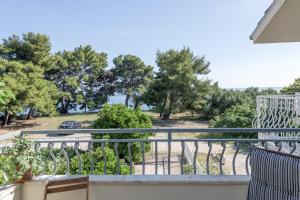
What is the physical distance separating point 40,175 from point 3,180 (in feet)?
1.27

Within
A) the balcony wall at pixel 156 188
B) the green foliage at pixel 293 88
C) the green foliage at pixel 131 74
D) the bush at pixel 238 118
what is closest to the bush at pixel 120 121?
the balcony wall at pixel 156 188

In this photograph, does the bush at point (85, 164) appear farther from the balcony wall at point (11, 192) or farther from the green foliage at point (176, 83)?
the green foliage at point (176, 83)

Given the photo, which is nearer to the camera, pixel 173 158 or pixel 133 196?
pixel 133 196

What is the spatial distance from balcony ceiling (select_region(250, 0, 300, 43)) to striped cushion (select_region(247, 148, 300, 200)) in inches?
45.1

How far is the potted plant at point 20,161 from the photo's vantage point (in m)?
2.74

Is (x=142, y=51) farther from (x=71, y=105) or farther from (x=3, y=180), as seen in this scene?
(x=3, y=180)

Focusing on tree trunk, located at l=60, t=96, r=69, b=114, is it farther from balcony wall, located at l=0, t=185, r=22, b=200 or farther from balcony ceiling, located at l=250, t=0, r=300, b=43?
balcony ceiling, located at l=250, t=0, r=300, b=43

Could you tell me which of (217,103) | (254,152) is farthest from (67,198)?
(217,103)

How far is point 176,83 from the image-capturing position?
2203 cm

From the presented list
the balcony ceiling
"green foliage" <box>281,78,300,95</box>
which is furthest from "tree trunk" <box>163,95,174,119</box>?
the balcony ceiling

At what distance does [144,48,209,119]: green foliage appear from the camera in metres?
21.9

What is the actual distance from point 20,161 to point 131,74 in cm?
2443

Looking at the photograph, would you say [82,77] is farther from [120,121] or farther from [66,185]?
[66,185]

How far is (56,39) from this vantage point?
979 inches
